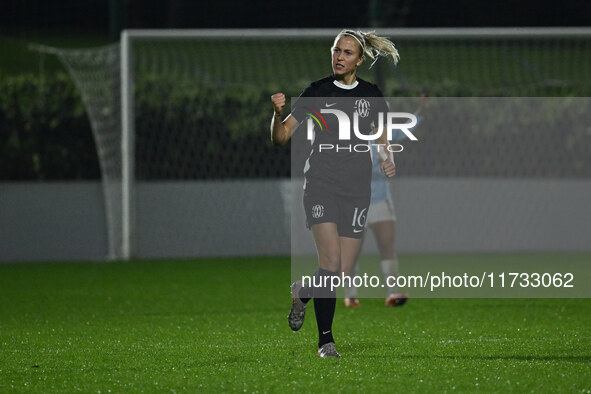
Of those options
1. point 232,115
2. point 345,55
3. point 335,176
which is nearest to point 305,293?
point 335,176

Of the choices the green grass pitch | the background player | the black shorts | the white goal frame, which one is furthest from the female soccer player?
the white goal frame

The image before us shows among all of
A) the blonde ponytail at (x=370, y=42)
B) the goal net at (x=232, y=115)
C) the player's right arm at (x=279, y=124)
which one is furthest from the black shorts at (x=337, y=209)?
the goal net at (x=232, y=115)

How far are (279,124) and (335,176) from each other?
51cm

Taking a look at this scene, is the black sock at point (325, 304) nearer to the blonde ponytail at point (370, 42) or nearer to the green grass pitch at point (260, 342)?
the green grass pitch at point (260, 342)

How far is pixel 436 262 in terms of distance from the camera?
14008 mm

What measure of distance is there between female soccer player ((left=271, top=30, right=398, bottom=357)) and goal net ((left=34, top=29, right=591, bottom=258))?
7.56 meters

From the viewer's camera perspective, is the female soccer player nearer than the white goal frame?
Yes

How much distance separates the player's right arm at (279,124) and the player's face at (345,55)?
43 centimetres

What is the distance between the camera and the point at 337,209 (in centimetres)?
634

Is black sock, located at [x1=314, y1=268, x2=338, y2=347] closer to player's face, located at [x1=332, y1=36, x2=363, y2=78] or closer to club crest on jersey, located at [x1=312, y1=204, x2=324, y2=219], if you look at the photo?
club crest on jersey, located at [x1=312, y1=204, x2=324, y2=219]

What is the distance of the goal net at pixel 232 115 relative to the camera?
14258 millimetres

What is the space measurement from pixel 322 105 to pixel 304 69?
9.91 metres

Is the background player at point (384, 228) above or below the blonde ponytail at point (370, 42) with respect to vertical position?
below

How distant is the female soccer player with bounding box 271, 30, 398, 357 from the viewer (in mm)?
6285
